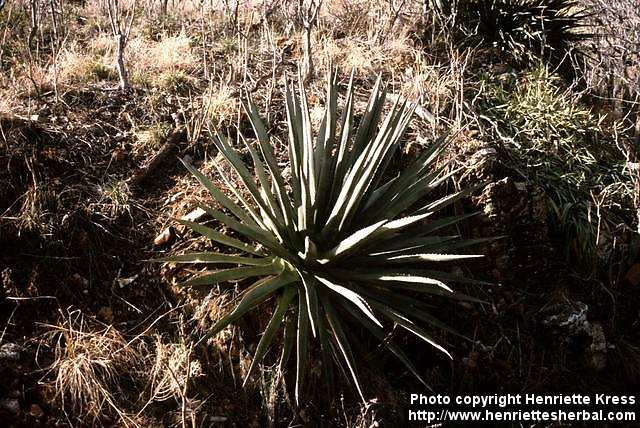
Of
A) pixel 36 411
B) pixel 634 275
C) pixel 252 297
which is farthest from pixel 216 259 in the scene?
pixel 634 275

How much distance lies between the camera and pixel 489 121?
4191mm

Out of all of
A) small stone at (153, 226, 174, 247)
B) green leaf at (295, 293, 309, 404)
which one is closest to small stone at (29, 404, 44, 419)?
small stone at (153, 226, 174, 247)

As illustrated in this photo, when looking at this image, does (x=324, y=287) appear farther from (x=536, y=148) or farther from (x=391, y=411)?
(x=536, y=148)

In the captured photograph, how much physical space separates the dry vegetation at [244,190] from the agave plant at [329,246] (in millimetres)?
247

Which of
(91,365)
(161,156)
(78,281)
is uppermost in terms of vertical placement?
(161,156)

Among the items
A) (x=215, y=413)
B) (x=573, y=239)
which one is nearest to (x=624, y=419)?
(x=573, y=239)

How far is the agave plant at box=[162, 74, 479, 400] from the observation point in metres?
2.77

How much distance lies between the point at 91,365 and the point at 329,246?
1308mm

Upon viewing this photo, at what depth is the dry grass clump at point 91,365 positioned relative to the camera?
9.12ft

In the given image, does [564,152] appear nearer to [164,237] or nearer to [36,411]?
[164,237]

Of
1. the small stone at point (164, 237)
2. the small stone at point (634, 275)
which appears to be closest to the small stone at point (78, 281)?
the small stone at point (164, 237)

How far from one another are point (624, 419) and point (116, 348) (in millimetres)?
2880

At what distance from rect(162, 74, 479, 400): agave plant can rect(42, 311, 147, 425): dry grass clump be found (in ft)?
1.94

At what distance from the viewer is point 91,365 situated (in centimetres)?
286
